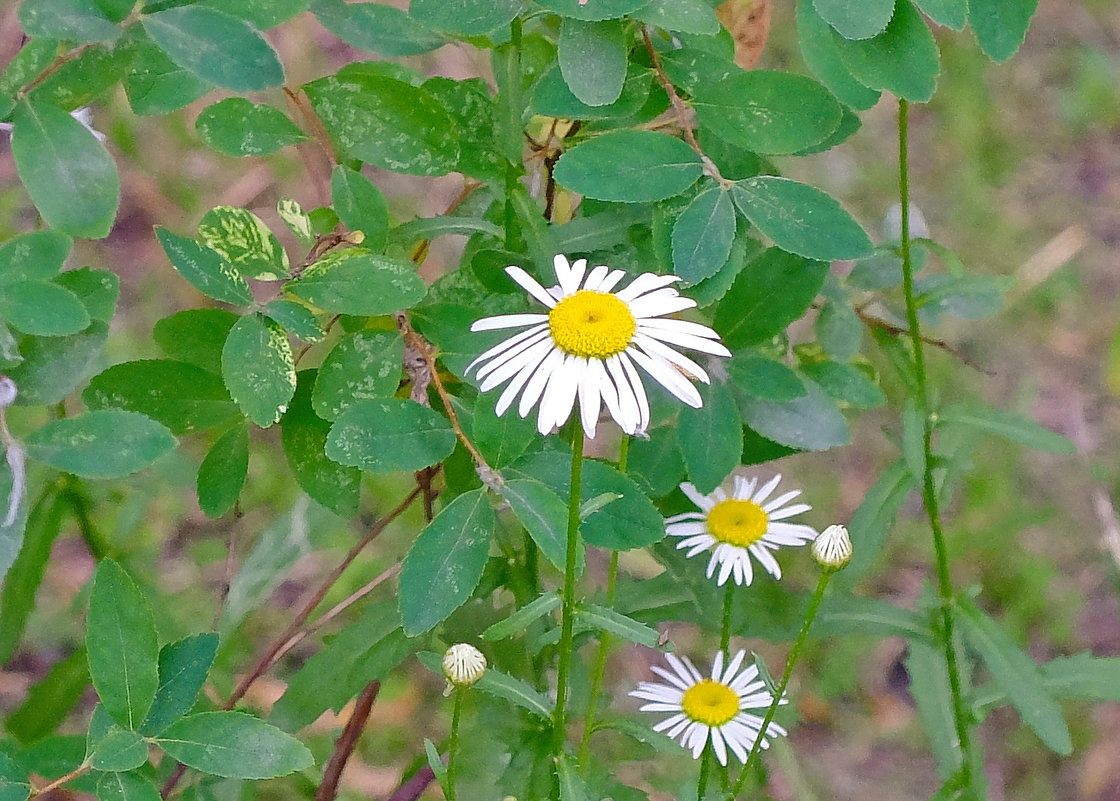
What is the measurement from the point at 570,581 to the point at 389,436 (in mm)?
128

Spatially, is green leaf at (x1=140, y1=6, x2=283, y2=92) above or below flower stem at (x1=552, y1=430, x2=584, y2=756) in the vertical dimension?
above

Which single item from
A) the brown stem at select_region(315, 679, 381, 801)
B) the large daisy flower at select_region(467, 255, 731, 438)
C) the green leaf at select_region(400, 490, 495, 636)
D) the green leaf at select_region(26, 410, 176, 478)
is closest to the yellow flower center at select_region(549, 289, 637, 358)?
the large daisy flower at select_region(467, 255, 731, 438)

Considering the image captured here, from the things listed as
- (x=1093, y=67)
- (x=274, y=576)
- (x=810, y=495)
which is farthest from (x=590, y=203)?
(x=1093, y=67)

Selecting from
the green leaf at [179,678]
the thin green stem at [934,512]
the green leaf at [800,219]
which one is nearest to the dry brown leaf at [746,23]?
the thin green stem at [934,512]

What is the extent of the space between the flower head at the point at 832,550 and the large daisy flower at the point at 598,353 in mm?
128

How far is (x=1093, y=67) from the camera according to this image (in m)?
2.14

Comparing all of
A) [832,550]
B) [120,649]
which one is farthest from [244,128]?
[832,550]

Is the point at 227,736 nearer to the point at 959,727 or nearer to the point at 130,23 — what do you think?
the point at 130,23

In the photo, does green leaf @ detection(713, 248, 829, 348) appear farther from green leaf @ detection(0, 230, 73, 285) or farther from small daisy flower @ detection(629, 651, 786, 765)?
green leaf @ detection(0, 230, 73, 285)

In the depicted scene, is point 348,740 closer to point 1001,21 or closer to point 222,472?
point 222,472

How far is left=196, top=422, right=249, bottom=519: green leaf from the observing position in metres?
0.72

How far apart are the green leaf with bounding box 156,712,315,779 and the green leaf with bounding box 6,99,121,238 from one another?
0.89ft

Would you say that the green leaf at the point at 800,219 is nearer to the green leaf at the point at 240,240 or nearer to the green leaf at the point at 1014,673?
the green leaf at the point at 240,240

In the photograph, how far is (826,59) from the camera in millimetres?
622
